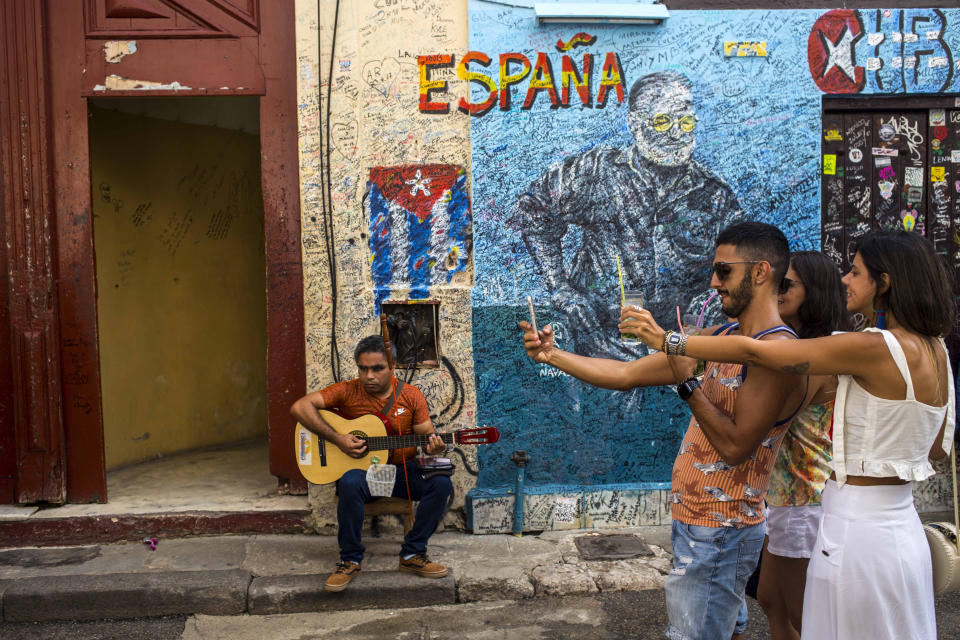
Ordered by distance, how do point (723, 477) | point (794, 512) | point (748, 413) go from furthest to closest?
point (794, 512) < point (723, 477) < point (748, 413)

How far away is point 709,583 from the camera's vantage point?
2680 mm

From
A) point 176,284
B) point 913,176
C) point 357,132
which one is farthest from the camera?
point 176,284

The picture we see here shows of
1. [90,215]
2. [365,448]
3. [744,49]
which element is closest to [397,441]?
[365,448]

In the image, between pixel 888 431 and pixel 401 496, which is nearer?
pixel 888 431

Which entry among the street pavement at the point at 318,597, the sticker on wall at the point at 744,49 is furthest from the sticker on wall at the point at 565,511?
the sticker on wall at the point at 744,49

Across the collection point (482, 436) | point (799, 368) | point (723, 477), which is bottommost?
point (482, 436)

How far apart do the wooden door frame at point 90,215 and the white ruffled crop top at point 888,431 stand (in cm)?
366

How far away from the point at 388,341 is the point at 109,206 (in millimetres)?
3180

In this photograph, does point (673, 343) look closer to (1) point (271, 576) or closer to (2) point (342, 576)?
(2) point (342, 576)

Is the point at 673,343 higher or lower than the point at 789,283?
lower

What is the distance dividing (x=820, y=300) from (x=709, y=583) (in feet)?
4.59

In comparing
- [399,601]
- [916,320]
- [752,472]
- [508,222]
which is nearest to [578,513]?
[399,601]

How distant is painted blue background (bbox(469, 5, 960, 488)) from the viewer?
17.6ft

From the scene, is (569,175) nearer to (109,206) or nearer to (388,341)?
(388,341)
